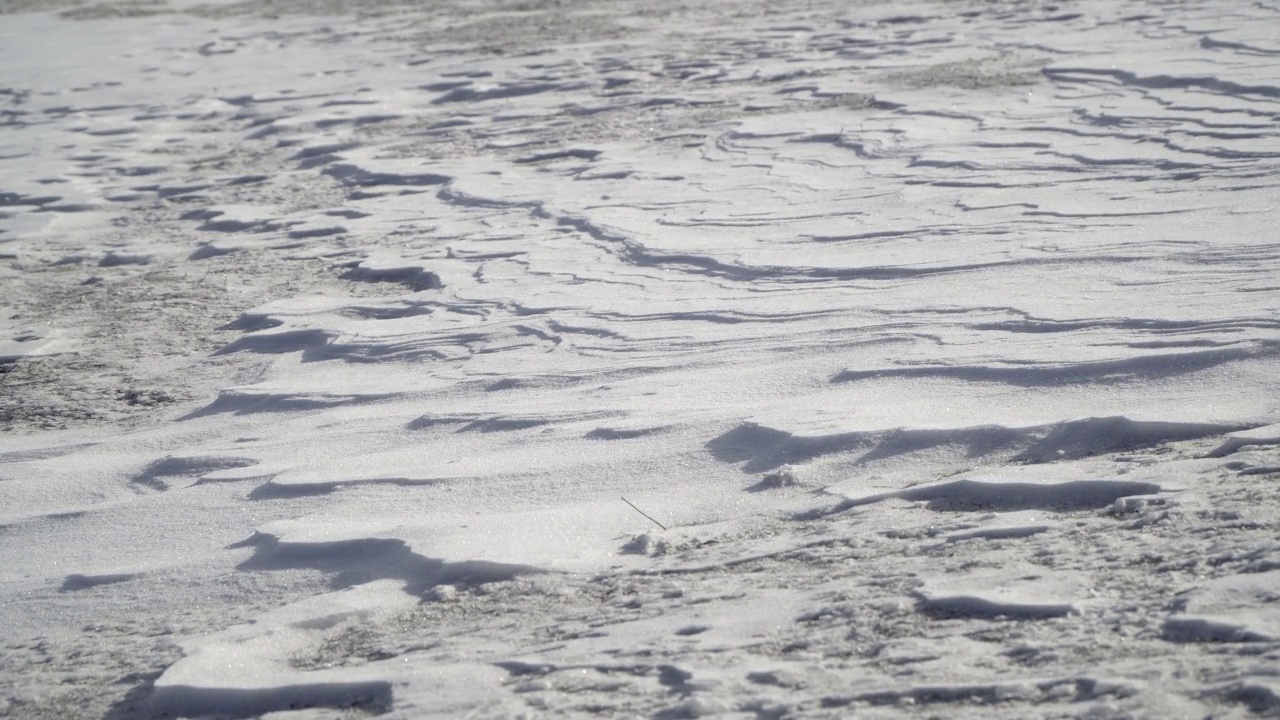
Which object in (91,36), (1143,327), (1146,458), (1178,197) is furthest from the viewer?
(91,36)

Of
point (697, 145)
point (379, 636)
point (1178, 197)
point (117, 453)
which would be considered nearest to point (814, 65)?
point (697, 145)

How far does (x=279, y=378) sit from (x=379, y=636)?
4.75ft

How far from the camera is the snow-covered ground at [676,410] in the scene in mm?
1738

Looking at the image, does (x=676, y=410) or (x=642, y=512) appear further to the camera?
(x=676, y=410)

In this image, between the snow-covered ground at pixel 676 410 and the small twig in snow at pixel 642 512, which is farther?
the small twig in snow at pixel 642 512

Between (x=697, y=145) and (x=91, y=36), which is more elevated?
(x=91, y=36)

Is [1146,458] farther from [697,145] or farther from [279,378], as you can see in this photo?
[697,145]

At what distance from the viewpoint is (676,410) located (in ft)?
8.71

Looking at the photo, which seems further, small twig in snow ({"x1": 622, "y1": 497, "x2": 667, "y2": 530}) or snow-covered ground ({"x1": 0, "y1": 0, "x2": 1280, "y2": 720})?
small twig in snow ({"x1": 622, "y1": 497, "x2": 667, "y2": 530})

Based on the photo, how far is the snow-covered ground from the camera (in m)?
1.74

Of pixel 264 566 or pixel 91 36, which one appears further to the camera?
pixel 91 36

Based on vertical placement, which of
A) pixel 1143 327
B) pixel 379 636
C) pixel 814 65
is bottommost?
pixel 379 636

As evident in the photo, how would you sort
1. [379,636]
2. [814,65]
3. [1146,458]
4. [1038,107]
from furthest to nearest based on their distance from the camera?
1. [814,65]
2. [1038,107]
3. [1146,458]
4. [379,636]

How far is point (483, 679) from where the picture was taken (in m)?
1.73
